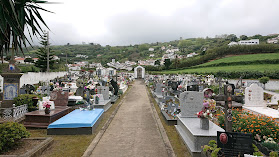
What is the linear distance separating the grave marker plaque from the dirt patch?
4794 mm

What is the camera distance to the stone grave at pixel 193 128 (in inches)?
185

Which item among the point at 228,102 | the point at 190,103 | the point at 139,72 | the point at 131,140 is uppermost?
the point at 139,72

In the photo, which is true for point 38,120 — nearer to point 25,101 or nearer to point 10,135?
point 25,101

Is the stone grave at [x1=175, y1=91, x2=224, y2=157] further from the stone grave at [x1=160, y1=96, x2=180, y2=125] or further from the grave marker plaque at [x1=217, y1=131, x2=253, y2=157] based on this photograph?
the grave marker plaque at [x1=217, y1=131, x2=253, y2=157]

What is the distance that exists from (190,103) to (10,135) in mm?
5811

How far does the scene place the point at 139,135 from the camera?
632cm

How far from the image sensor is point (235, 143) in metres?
3.74

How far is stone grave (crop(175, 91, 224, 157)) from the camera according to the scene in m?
4.71

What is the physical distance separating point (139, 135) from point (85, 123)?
2.03 metres

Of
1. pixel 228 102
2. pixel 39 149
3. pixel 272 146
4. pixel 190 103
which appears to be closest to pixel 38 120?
pixel 39 149

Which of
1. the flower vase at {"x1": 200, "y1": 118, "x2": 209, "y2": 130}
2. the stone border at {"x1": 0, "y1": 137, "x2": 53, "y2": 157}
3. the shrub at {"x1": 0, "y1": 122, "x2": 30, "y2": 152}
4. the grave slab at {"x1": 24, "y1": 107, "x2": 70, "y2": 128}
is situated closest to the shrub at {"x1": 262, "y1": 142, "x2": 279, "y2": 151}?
the flower vase at {"x1": 200, "y1": 118, "x2": 209, "y2": 130}

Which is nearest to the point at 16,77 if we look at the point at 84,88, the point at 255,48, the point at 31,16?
the point at 84,88

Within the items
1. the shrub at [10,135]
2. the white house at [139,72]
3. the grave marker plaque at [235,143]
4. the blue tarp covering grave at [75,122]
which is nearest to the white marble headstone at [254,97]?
the grave marker plaque at [235,143]

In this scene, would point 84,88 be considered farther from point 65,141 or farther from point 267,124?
point 267,124
